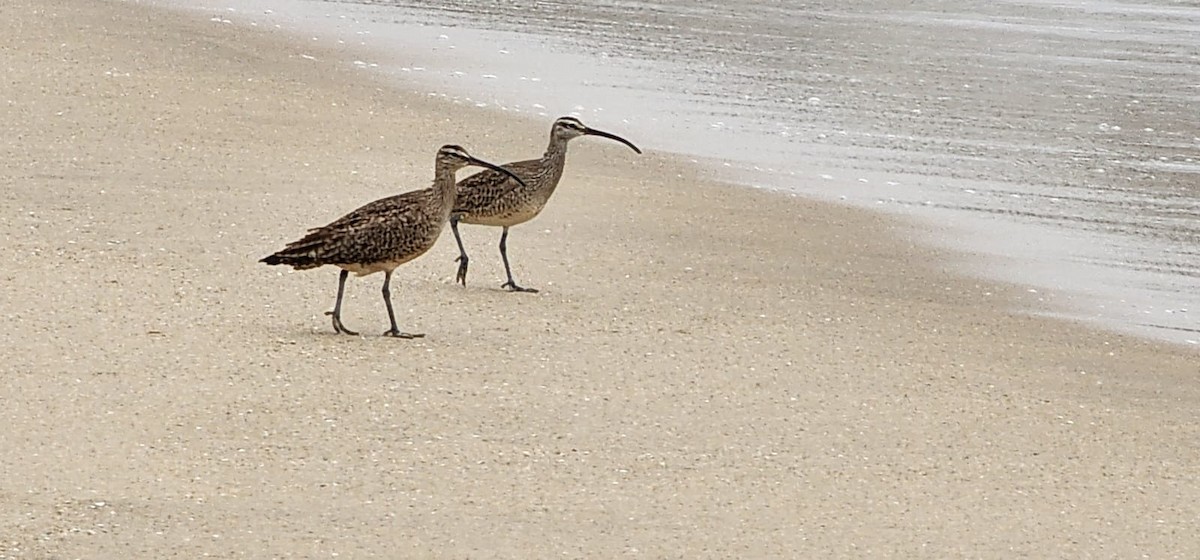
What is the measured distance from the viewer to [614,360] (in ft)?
25.5

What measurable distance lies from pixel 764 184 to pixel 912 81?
4.83m

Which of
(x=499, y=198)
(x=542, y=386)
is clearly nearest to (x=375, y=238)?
(x=542, y=386)

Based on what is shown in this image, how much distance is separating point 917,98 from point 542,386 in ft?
30.0

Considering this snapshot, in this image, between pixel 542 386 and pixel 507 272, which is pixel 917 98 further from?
pixel 542 386

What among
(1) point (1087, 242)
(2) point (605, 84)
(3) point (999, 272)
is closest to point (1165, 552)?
(3) point (999, 272)

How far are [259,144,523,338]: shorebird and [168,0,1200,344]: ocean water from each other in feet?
10.6

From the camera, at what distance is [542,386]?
7262 millimetres

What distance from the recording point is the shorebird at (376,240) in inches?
302

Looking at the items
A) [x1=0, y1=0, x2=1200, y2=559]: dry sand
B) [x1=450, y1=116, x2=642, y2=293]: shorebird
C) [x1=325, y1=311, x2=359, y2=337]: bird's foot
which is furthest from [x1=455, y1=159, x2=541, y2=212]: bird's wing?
[x1=325, y1=311, x2=359, y2=337]: bird's foot

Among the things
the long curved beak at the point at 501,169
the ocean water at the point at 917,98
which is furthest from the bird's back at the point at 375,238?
the ocean water at the point at 917,98

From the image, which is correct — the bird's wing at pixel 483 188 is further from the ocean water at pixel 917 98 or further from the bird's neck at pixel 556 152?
the ocean water at pixel 917 98

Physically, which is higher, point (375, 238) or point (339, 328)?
point (375, 238)

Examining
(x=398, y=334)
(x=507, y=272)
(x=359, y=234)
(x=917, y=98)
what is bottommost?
(x=917, y=98)

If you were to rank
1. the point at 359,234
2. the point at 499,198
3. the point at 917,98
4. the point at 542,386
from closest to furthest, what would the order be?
1. the point at 542,386
2. the point at 359,234
3. the point at 499,198
4. the point at 917,98
